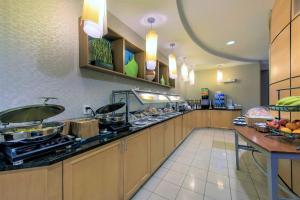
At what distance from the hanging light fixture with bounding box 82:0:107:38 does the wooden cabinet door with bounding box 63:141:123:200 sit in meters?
1.15

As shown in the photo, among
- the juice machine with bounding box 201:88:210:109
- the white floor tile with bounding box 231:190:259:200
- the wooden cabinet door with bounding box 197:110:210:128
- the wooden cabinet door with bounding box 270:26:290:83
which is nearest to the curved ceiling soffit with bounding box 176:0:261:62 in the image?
the wooden cabinet door with bounding box 270:26:290:83

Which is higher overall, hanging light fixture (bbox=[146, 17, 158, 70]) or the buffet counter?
hanging light fixture (bbox=[146, 17, 158, 70])

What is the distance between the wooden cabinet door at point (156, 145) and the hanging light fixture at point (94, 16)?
58.8 inches

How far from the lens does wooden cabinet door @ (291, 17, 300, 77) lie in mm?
1708

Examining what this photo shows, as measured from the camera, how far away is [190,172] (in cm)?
244

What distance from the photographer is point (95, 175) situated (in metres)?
1.25

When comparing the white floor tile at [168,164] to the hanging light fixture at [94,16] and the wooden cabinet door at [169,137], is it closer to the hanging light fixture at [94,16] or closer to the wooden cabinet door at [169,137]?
the wooden cabinet door at [169,137]

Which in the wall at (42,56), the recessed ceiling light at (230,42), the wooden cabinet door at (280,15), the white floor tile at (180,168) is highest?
the recessed ceiling light at (230,42)

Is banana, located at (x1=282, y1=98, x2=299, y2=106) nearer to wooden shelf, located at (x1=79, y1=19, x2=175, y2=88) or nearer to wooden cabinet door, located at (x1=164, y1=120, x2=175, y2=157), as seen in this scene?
wooden cabinet door, located at (x1=164, y1=120, x2=175, y2=157)

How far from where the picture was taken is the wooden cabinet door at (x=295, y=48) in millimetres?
1708

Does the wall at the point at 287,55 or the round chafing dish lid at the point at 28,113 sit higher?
the wall at the point at 287,55

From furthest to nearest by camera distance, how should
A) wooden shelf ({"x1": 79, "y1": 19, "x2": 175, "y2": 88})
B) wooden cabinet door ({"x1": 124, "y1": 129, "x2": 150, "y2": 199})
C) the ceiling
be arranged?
the ceiling
wooden shelf ({"x1": 79, "y1": 19, "x2": 175, "y2": 88})
wooden cabinet door ({"x1": 124, "y1": 129, "x2": 150, "y2": 199})

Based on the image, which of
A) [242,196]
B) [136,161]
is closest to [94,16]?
[136,161]

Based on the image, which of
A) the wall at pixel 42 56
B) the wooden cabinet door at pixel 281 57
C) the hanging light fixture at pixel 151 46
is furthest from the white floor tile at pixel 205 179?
the hanging light fixture at pixel 151 46
